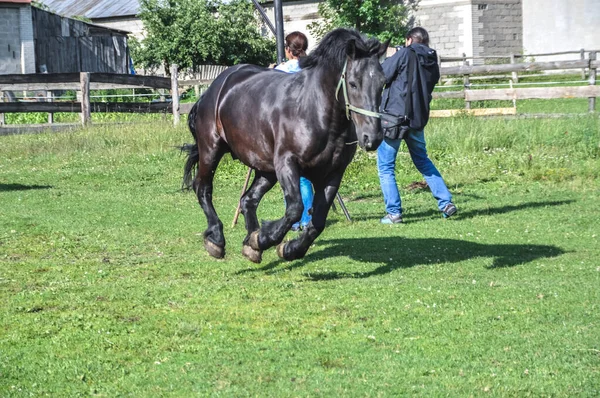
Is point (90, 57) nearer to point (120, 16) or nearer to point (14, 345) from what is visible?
point (120, 16)

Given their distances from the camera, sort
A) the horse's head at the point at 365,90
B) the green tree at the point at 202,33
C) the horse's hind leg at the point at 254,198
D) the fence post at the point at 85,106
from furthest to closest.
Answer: the green tree at the point at 202,33
the fence post at the point at 85,106
the horse's hind leg at the point at 254,198
the horse's head at the point at 365,90

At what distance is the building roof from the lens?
5424 cm

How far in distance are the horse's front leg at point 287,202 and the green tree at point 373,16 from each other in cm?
3679

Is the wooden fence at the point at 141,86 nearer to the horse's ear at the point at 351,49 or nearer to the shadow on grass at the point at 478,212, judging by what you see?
the shadow on grass at the point at 478,212

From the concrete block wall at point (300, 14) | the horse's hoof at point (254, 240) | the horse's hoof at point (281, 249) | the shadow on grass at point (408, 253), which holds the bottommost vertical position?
the shadow on grass at point (408, 253)

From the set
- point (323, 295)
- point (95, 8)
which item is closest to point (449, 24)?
point (95, 8)

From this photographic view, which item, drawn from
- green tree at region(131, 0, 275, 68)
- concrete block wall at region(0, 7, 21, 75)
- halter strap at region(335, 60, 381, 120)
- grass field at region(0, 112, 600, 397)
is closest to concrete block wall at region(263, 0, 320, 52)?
green tree at region(131, 0, 275, 68)

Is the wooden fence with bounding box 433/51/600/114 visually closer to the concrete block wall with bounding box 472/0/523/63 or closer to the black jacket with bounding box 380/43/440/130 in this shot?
the black jacket with bounding box 380/43/440/130

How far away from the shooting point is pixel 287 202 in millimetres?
8031

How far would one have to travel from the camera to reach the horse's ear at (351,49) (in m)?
7.57

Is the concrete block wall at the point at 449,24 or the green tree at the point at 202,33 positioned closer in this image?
the concrete block wall at the point at 449,24

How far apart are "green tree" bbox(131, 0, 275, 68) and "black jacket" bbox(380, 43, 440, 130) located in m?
35.8

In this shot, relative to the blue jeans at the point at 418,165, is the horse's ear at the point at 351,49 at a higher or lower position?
higher

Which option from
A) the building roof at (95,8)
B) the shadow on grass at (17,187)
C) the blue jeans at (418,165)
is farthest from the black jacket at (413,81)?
the building roof at (95,8)
